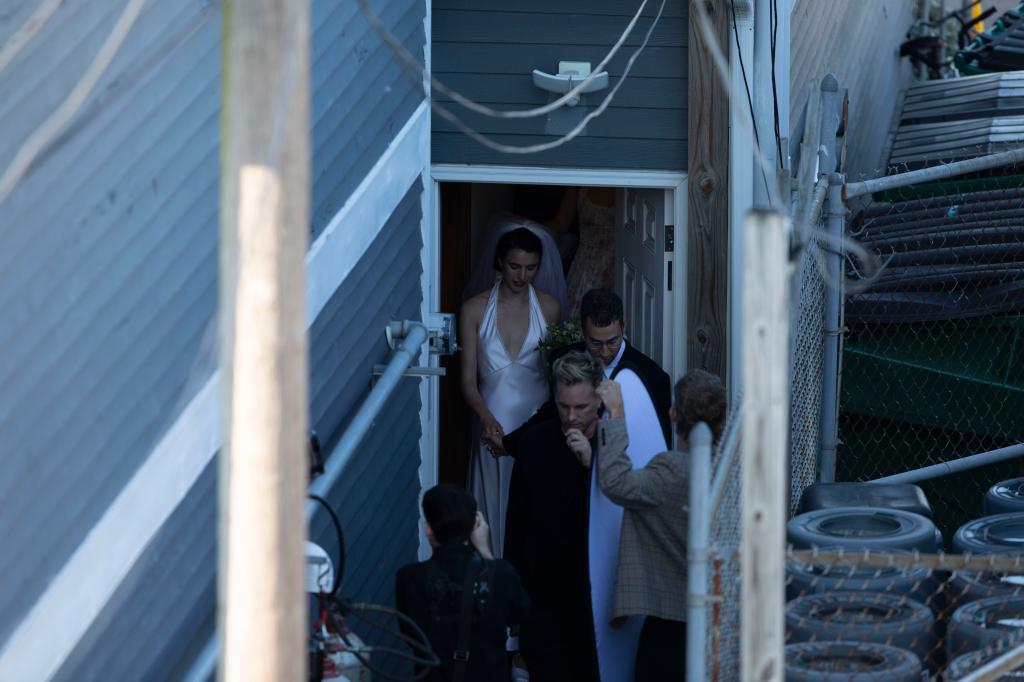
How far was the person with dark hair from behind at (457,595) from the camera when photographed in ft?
15.1

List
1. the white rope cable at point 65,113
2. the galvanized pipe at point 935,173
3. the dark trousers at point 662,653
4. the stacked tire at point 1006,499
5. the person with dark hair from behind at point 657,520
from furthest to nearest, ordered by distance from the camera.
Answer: the galvanized pipe at point 935,173 → the stacked tire at point 1006,499 → the dark trousers at point 662,653 → the person with dark hair from behind at point 657,520 → the white rope cable at point 65,113

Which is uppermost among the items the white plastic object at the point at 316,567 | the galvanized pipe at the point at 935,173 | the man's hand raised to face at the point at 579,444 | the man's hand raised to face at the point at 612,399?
the galvanized pipe at the point at 935,173

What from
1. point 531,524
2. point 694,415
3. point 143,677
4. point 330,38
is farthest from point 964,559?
point 330,38

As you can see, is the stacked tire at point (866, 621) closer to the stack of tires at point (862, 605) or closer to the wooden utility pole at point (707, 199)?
the stack of tires at point (862, 605)

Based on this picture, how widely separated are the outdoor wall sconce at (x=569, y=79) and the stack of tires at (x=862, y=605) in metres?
2.57

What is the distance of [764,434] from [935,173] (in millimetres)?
4164

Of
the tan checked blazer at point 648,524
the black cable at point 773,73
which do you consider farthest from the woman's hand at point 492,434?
the black cable at point 773,73

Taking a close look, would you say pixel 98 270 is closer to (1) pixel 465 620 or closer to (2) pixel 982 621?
(1) pixel 465 620

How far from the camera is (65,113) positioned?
3.93m

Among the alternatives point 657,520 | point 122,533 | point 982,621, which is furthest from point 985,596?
point 122,533

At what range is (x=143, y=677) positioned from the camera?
14.4 feet

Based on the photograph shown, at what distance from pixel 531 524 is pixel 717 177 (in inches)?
87.5

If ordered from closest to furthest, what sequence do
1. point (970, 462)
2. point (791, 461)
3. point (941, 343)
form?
point (791, 461) → point (970, 462) → point (941, 343)

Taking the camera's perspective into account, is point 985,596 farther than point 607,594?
No
